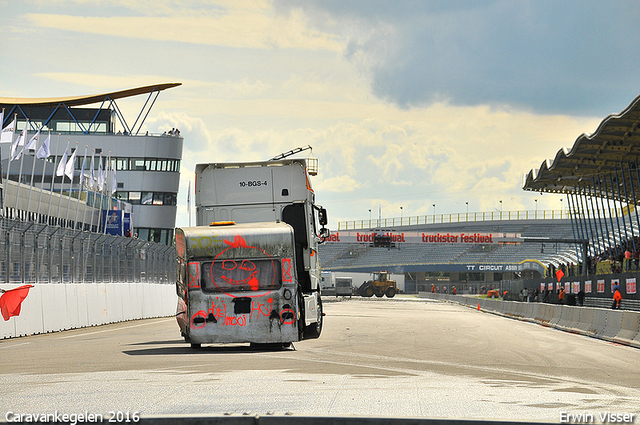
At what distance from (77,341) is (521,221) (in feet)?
352

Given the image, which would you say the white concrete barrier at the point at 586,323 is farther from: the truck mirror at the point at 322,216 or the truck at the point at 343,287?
the truck at the point at 343,287

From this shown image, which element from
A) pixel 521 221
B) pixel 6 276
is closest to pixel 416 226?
pixel 521 221

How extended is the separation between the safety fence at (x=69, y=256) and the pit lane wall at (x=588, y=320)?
16.1m

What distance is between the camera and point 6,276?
21.6 m

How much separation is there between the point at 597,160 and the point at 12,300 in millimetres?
32086

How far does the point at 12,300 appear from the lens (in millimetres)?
21094

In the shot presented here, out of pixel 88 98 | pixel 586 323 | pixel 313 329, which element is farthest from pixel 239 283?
pixel 88 98

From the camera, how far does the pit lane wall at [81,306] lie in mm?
21891

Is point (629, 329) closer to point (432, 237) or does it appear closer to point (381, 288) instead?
point (381, 288)

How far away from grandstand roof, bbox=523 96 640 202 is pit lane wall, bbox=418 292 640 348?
853cm

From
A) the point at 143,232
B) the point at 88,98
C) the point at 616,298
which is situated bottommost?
the point at 616,298

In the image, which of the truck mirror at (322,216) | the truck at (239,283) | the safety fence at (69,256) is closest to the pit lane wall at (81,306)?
the safety fence at (69,256)

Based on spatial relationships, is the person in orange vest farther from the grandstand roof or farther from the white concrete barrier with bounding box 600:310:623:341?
the white concrete barrier with bounding box 600:310:623:341

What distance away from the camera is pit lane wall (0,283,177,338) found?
21891 millimetres
